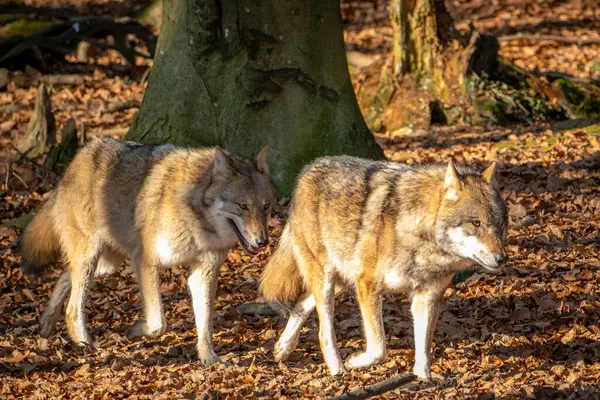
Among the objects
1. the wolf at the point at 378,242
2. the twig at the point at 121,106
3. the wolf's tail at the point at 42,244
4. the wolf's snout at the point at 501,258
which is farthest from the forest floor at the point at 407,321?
the twig at the point at 121,106

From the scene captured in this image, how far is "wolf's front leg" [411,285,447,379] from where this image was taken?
6.62m

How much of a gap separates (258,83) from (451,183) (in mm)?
4836

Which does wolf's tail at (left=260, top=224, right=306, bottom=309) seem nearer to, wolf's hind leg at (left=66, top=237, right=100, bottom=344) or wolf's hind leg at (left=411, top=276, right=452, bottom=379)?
wolf's hind leg at (left=411, top=276, right=452, bottom=379)

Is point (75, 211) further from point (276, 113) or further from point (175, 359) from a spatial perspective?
point (276, 113)

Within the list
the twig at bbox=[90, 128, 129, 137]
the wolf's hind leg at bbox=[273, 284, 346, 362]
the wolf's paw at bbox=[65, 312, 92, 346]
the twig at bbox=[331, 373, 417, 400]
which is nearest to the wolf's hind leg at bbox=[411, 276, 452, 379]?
the twig at bbox=[331, 373, 417, 400]

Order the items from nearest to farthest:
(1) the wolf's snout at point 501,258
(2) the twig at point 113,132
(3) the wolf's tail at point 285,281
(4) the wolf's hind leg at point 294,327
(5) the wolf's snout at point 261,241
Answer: (1) the wolf's snout at point 501,258 < (5) the wolf's snout at point 261,241 < (4) the wolf's hind leg at point 294,327 < (3) the wolf's tail at point 285,281 < (2) the twig at point 113,132

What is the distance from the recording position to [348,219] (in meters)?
6.90

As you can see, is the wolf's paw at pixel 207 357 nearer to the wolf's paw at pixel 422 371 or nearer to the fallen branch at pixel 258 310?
the fallen branch at pixel 258 310

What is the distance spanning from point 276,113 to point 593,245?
402 centimetres

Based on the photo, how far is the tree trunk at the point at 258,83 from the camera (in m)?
10.6

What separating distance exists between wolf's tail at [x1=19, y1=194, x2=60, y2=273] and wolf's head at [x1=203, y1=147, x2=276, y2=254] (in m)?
2.11

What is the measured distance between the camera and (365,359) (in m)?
6.76

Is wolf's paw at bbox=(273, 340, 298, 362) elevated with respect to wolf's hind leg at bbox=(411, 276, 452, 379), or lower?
lower

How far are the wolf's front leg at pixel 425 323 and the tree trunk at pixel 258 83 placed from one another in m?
4.30
